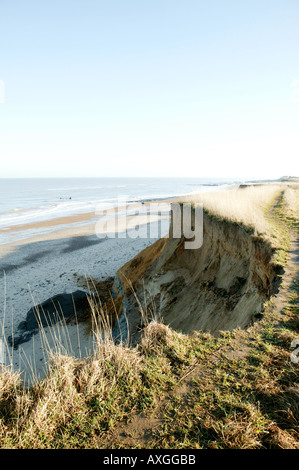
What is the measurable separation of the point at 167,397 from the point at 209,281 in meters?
6.19

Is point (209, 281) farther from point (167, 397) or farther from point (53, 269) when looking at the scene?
point (53, 269)

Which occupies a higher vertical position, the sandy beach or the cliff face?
the cliff face

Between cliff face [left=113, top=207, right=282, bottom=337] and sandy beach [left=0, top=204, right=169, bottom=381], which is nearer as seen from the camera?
cliff face [left=113, top=207, right=282, bottom=337]

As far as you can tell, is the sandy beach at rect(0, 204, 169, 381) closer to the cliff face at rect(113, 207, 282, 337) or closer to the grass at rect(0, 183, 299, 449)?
the cliff face at rect(113, 207, 282, 337)

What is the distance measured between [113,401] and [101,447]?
48 centimetres

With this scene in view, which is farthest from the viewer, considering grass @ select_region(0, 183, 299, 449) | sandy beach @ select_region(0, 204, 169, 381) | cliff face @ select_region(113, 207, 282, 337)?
sandy beach @ select_region(0, 204, 169, 381)

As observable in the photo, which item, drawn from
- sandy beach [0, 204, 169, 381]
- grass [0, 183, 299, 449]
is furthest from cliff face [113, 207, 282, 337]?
sandy beach [0, 204, 169, 381]

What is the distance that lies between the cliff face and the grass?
1.41 meters

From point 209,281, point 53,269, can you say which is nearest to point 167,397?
point 209,281

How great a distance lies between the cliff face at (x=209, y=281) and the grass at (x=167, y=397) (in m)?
1.41

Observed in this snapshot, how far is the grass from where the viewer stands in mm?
2404

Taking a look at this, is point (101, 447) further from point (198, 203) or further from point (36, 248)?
point (36, 248)
